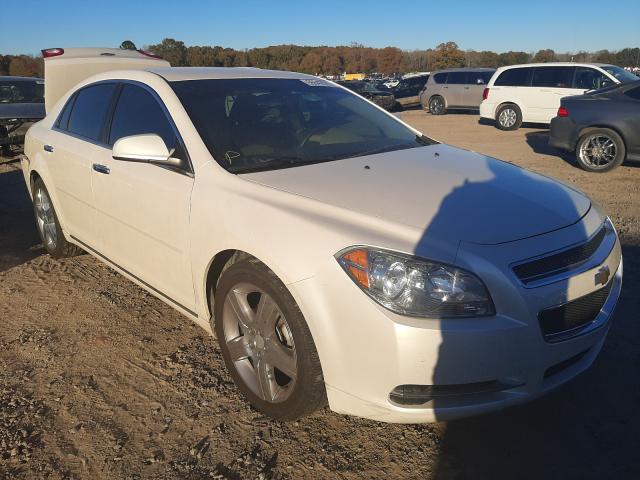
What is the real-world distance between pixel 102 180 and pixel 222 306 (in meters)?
1.50

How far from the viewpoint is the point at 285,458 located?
93.9 inches

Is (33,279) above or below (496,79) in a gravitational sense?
below

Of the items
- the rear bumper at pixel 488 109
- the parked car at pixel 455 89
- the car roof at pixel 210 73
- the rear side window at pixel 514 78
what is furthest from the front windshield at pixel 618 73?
the car roof at pixel 210 73

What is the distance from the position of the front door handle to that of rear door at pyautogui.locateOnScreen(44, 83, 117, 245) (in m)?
0.12

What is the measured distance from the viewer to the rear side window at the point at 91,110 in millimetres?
3852

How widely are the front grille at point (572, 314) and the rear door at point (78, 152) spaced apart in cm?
307

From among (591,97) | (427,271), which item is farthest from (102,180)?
(591,97)

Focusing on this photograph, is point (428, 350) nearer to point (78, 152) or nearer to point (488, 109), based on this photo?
point (78, 152)

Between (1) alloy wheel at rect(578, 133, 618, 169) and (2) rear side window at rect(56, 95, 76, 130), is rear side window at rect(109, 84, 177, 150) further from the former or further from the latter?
(1) alloy wheel at rect(578, 133, 618, 169)

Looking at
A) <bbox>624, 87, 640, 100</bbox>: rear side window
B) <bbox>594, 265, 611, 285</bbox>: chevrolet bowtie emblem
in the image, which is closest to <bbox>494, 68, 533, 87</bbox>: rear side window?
<bbox>624, 87, 640, 100</bbox>: rear side window

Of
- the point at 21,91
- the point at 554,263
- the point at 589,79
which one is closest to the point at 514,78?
the point at 589,79

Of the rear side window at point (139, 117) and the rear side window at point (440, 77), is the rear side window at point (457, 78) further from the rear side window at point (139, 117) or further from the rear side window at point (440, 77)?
the rear side window at point (139, 117)

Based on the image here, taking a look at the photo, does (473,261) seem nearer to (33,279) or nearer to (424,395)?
(424,395)

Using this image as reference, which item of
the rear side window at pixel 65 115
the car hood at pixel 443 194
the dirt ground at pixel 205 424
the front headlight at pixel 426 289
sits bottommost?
the dirt ground at pixel 205 424
